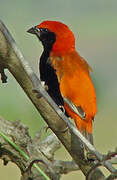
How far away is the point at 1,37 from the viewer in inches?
53.7

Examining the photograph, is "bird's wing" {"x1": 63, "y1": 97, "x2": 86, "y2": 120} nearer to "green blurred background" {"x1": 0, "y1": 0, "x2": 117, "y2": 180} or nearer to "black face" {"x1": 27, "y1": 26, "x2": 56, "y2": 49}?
"black face" {"x1": 27, "y1": 26, "x2": 56, "y2": 49}

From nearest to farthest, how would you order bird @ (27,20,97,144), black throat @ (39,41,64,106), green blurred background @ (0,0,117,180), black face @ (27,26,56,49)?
bird @ (27,20,97,144) < black throat @ (39,41,64,106) < black face @ (27,26,56,49) < green blurred background @ (0,0,117,180)

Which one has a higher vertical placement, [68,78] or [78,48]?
[68,78]

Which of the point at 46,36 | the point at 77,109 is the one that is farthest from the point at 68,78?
the point at 46,36

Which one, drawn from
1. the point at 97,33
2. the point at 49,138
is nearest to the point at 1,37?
the point at 49,138

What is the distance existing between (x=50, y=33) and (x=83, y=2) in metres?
8.91

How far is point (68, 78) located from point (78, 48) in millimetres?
7171

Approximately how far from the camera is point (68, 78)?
7.37ft

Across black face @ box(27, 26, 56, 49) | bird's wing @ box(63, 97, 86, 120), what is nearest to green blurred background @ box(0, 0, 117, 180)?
black face @ box(27, 26, 56, 49)

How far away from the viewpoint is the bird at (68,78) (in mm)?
2213

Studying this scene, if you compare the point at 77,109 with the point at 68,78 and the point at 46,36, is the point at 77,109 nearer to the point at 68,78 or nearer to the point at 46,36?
the point at 68,78

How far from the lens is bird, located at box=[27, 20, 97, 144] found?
221 cm

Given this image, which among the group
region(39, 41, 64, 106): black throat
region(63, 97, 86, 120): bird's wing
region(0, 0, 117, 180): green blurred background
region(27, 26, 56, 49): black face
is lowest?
region(0, 0, 117, 180): green blurred background

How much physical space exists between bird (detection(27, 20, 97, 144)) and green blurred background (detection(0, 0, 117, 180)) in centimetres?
234
